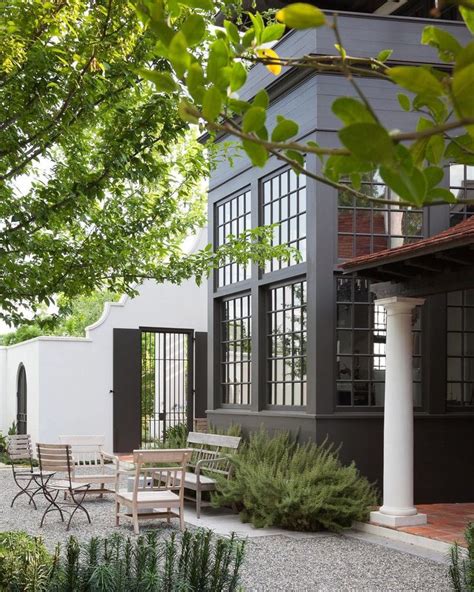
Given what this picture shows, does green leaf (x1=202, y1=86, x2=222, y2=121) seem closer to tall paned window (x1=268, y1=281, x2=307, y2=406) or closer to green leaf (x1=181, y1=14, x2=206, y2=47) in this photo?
green leaf (x1=181, y1=14, x2=206, y2=47)

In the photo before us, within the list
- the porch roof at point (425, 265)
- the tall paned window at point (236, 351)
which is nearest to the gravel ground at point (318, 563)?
the porch roof at point (425, 265)

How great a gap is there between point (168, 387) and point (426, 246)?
1191cm

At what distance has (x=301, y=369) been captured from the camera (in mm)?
11547

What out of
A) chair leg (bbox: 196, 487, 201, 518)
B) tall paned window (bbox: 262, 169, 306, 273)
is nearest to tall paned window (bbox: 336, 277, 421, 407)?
tall paned window (bbox: 262, 169, 306, 273)

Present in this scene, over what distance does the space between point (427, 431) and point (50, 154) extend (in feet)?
21.7

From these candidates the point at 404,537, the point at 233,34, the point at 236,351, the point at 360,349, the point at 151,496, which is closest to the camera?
the point at 233,34

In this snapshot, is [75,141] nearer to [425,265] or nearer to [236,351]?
[425,265]

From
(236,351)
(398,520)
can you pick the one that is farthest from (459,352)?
(236,351)

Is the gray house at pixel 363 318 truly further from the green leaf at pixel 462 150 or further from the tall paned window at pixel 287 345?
the green leaf at pixel 462 150

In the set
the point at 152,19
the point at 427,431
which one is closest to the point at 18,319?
the point at 152,19

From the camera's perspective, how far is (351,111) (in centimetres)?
123

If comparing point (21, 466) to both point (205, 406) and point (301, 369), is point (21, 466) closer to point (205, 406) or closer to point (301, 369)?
point (205, 406)

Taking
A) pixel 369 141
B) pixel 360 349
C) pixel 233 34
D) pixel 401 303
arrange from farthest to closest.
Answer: pixel 360 349, pixel 401 303, pixel 233 34, pixel 369 141

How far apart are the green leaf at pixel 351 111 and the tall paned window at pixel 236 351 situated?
38.8 feet
